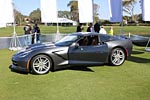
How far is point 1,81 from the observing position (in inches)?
349

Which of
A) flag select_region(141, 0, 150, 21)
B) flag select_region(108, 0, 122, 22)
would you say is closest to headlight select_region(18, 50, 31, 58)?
flag select_region(141, 0, 150, 21)

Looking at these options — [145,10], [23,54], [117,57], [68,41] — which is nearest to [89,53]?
[68,41]

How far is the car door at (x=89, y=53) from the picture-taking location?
1023 cm

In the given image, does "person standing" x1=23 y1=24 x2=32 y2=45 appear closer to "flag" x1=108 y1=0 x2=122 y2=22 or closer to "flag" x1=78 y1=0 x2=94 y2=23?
"flag" x1=78 y1=0 x2=94 y2=23

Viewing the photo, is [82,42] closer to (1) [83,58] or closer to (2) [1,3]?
(1) [83,58]

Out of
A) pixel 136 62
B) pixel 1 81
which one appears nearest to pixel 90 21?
pixel 136 62

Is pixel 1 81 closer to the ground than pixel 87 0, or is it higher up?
closer to the ground

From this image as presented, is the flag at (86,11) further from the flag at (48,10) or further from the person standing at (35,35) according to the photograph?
the person standing at (35,35)

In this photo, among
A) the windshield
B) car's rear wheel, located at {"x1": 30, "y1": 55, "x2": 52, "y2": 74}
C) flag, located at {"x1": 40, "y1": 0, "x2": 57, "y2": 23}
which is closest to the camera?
car's rear wheel, located at {"x1": 30, "y1": 55, "x2": 52, "y2": 74}

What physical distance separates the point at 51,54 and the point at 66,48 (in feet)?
1.87

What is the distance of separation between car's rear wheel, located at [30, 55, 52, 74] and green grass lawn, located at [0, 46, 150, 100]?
0.22m

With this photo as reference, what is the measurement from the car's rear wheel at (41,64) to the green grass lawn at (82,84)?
0.22 m

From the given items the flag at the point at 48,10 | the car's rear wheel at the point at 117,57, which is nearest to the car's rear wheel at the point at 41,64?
the car's rear wheel at the point at 117,57

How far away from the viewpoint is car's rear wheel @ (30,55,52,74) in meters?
9.80
